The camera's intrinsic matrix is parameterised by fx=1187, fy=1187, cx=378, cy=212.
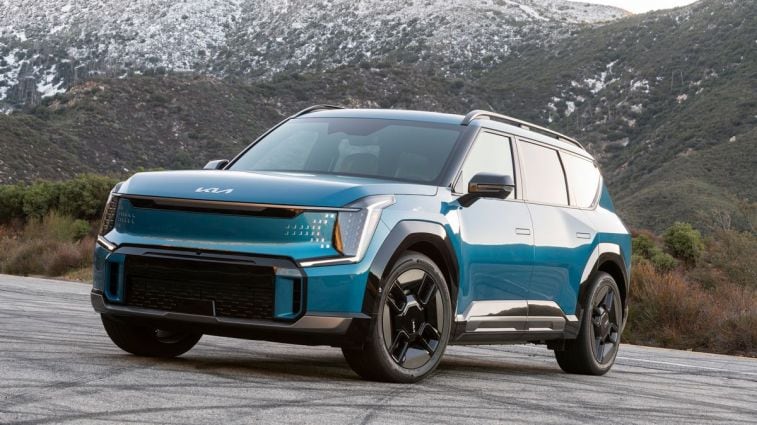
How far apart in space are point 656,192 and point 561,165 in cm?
4800

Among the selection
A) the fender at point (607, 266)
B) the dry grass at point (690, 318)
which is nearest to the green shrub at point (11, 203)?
the dry grass at point (690, 318)

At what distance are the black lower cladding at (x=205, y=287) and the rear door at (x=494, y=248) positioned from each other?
1651 mm

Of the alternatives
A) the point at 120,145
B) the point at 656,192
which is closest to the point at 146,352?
the point at 656,192

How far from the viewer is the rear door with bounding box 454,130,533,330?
812 cm

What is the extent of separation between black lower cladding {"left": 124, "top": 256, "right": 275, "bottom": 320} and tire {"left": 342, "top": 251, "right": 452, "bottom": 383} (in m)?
0.71

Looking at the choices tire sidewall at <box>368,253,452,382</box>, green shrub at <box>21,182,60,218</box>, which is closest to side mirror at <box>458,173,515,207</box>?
tire sidewall at <box>368,253,452,382</box>

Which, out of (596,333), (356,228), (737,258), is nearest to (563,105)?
(737,258)

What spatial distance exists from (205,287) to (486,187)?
A: 2133 mm

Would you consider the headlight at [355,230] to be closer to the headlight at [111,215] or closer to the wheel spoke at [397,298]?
the wheel spoke at [397,298]

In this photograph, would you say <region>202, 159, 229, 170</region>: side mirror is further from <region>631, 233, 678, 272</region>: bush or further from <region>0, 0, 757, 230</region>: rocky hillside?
<region>0, 0, 757, 230</region>: rocky hillside

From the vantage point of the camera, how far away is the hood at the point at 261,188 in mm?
7113

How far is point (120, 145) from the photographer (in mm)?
62719

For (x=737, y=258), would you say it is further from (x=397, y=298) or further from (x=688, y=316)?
(x=397, y=298)

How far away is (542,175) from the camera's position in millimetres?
9500
